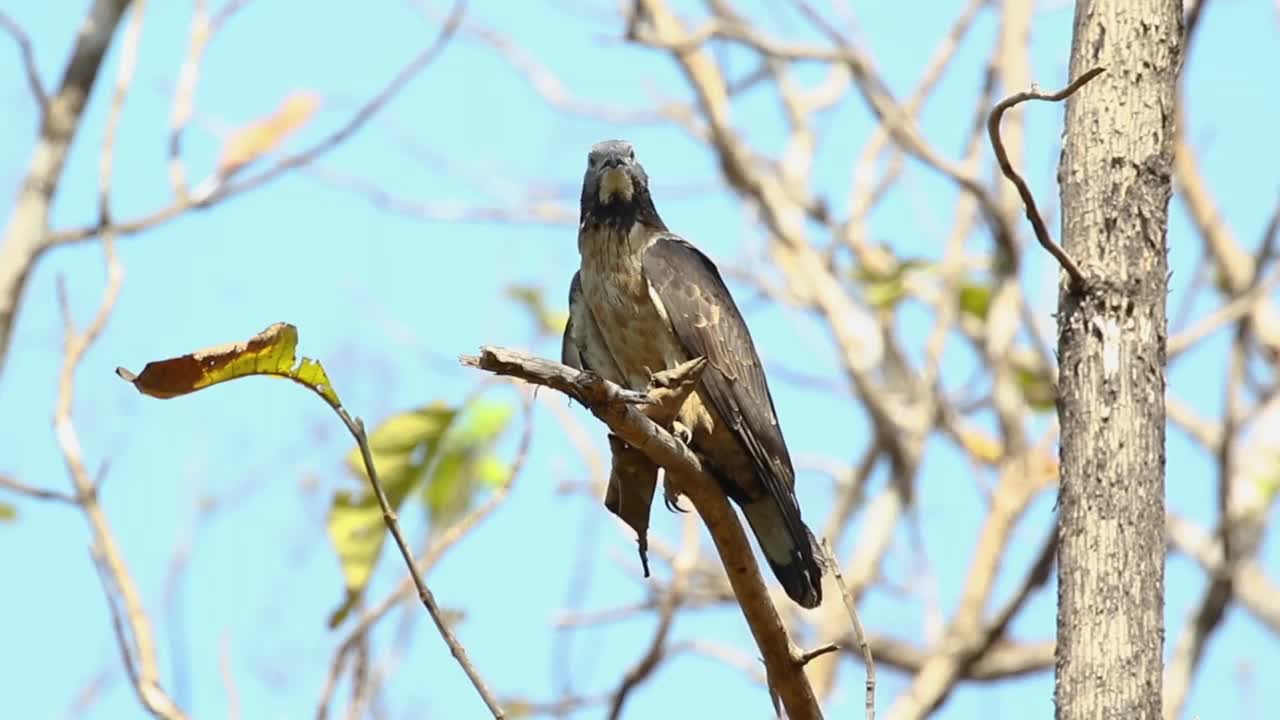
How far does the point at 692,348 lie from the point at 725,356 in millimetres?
170

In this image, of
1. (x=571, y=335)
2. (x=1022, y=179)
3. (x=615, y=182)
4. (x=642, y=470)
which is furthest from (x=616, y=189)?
(x=1022, y=179)

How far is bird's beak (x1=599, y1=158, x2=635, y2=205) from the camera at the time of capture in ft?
20.7

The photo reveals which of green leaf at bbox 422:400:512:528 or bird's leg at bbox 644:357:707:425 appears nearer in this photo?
bird's leg at bbox 644:357:707:425

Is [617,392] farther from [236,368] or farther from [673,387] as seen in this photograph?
[236,368]

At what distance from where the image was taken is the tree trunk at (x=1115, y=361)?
→ 390 cm

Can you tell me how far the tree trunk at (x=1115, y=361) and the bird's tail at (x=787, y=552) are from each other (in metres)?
1.41

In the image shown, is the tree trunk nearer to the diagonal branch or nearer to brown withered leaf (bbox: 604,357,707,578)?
the diagonal branch

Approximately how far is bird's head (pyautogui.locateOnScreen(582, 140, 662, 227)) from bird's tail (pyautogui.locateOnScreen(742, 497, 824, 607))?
4.06 ft

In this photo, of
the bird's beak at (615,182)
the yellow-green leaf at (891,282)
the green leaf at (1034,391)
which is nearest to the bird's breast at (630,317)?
the bird's beak at (615,182)

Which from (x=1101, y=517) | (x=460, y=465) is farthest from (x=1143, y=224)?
(x=460, y=465)

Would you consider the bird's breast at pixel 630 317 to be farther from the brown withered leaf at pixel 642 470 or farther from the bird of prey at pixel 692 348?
the brown withered leaf at pixel 642 470

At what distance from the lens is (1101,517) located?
13.2ft

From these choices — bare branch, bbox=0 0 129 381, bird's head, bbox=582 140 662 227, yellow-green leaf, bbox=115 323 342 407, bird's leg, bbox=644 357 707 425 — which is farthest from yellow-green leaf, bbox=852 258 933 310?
yellow-green leaf, bbox=115 323 342 407

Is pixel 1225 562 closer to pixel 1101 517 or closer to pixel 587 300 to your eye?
pixel 587 300
